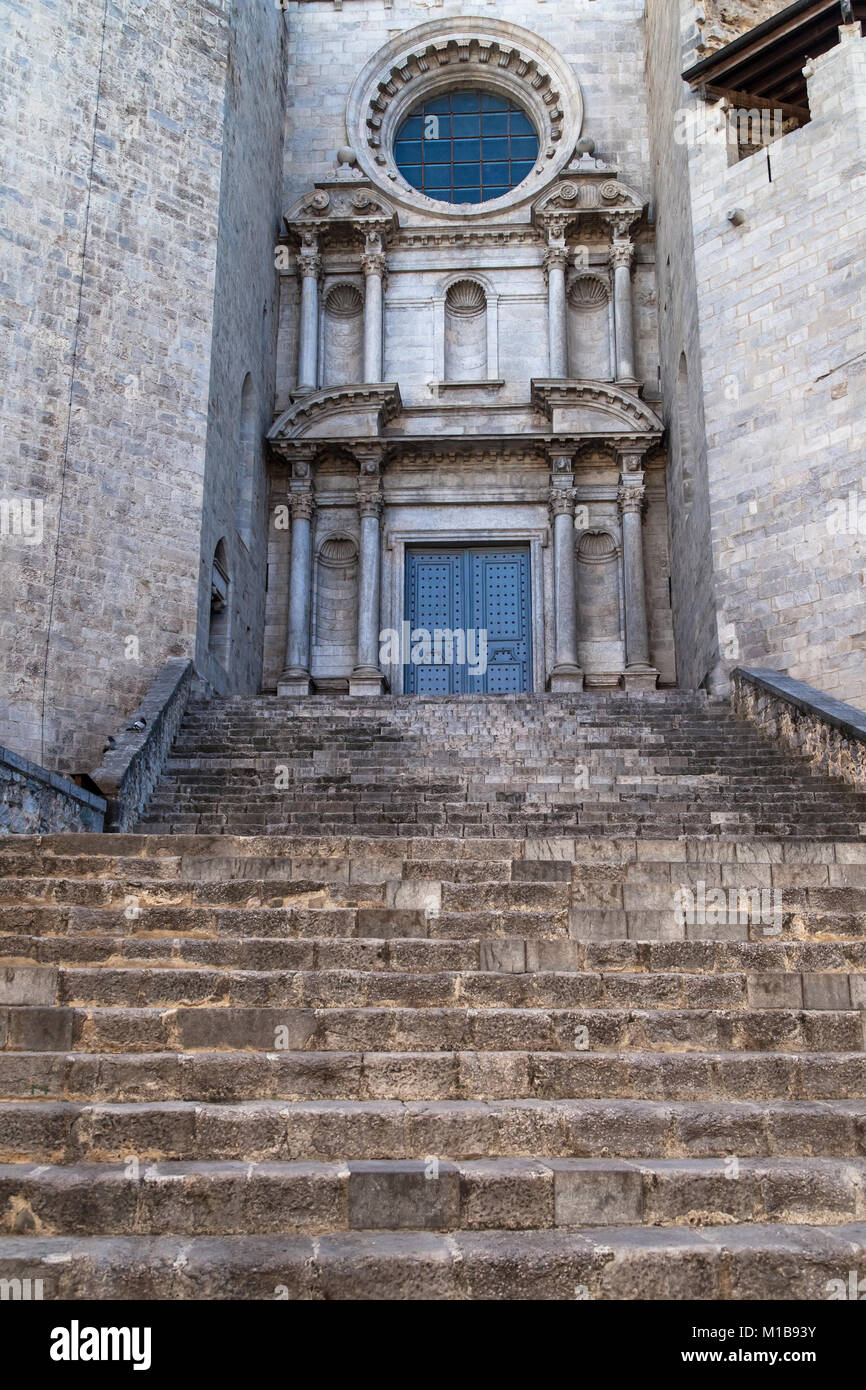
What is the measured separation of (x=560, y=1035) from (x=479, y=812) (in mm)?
4165

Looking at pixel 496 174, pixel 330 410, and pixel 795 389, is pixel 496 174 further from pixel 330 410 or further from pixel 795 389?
pixel 795 389

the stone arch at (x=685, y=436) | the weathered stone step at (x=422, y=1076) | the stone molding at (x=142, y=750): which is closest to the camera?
the weathered stone step at (x=422, y=1076)

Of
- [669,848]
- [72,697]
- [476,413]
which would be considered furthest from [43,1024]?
[476,413]

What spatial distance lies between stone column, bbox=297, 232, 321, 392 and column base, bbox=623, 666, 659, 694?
6.31m

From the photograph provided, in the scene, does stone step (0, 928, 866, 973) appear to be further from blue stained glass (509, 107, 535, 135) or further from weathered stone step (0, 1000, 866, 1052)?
blue stained glass (509, 107, 535, 135)

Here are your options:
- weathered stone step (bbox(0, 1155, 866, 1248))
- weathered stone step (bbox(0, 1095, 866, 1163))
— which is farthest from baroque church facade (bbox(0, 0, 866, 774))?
weathered stone step (bbox(0, 1155, 866, 1248))

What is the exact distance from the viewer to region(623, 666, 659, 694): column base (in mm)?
15375

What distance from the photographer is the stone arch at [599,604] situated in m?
16.2

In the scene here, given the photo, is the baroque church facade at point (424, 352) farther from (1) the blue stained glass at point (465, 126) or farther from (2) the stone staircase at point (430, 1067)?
(2) the stone staircase at point (430, 1067)

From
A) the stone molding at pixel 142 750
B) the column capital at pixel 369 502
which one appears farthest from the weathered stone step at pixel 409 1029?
the column capital at pixel 369 502

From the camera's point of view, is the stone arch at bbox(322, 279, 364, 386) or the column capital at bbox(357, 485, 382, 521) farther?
the stone arch at bbox(322, 279, 364, 386)

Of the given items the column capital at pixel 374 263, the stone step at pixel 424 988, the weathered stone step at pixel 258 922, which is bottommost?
the stone step at pixel 424 988

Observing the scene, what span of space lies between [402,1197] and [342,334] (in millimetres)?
16089

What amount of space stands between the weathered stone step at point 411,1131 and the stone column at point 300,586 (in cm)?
1182
